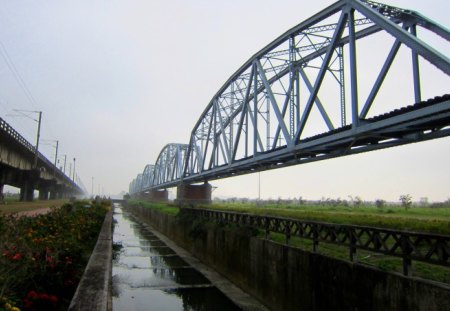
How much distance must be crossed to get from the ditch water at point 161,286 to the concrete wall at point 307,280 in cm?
141

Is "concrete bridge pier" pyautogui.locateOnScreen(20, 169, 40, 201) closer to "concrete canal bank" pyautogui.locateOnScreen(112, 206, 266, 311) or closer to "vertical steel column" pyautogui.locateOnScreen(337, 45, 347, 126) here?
"concrete canal bank" pyautogui.locateOnScreen(112, 206, 266, 311)

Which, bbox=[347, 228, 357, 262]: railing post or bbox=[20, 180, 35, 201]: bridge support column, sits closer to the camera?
bbox=[347, 228, 357, 262]: railing post

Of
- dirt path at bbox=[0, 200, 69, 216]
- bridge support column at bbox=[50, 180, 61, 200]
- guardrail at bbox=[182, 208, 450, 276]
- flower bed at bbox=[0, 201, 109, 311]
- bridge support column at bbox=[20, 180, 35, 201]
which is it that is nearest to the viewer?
flower bed at bbox=[0, 201, 109, 311]

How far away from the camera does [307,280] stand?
34.2 ft

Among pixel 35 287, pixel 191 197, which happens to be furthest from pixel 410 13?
pixel 191 197

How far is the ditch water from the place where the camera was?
13820 mm

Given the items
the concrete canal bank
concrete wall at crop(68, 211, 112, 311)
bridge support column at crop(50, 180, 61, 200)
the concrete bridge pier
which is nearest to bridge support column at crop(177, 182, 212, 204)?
the concrete bridge pier

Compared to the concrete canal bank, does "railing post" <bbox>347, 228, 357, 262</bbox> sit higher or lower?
higher

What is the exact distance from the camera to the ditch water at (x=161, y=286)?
13820mm

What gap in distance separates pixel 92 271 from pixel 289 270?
6.14m

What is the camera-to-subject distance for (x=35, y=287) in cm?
621

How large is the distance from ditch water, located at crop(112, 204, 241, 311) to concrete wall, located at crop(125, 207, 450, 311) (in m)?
1.41

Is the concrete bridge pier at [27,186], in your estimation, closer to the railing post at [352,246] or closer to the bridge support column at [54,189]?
the bridge support column at [54,189]

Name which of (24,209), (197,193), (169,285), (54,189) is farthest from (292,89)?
(54,189)
